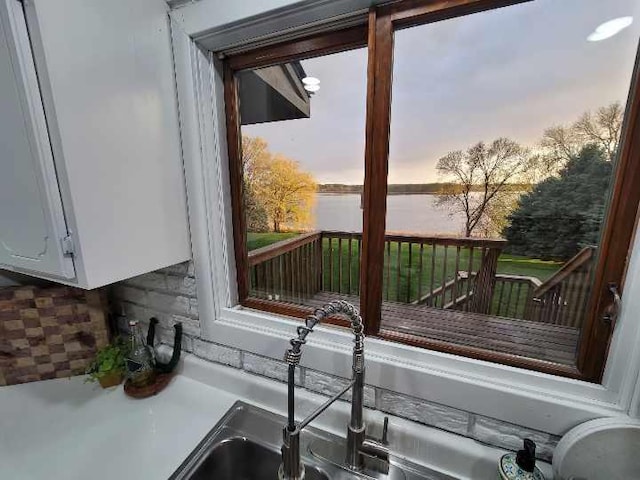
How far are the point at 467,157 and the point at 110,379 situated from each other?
1557 mm

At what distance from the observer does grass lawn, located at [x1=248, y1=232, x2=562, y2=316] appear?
959 millimetres

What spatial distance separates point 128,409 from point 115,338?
0.32 m

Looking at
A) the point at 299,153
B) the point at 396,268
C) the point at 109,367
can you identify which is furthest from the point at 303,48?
the point at 109,367

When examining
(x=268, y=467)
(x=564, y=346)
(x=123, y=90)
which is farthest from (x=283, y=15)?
(x=268, y=467)

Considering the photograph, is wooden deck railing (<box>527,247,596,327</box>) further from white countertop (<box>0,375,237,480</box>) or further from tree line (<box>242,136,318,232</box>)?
white countertop (<box>0,375,237,480</box>)

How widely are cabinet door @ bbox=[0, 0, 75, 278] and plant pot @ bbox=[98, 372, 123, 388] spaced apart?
474 mm

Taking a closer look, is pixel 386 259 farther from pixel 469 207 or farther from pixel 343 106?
pixel 343 106

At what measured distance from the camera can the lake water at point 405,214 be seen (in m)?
0.98

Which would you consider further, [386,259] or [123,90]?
[386,259]

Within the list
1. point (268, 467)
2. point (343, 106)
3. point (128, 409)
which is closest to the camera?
point (268, 467)

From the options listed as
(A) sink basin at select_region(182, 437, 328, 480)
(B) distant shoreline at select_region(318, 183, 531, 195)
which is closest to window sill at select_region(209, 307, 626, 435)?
(A) sink basin at select_region(182, 437, 328, 480)

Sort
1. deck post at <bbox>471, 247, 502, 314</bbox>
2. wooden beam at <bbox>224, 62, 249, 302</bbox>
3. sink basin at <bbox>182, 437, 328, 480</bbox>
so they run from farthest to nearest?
deck post at <bbox>471, 247, 502, 314</bbox>, wooden beam at <bbox>224, 62, 249, 302</bbox>, sink basin at <bbox>182, 437, 328, 480</bbox>

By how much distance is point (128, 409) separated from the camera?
898 mm

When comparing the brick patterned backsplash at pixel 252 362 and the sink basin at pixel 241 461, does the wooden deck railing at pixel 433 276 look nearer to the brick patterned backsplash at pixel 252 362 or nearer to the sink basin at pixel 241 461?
the brick patterned backsplash at pixel 252 362
